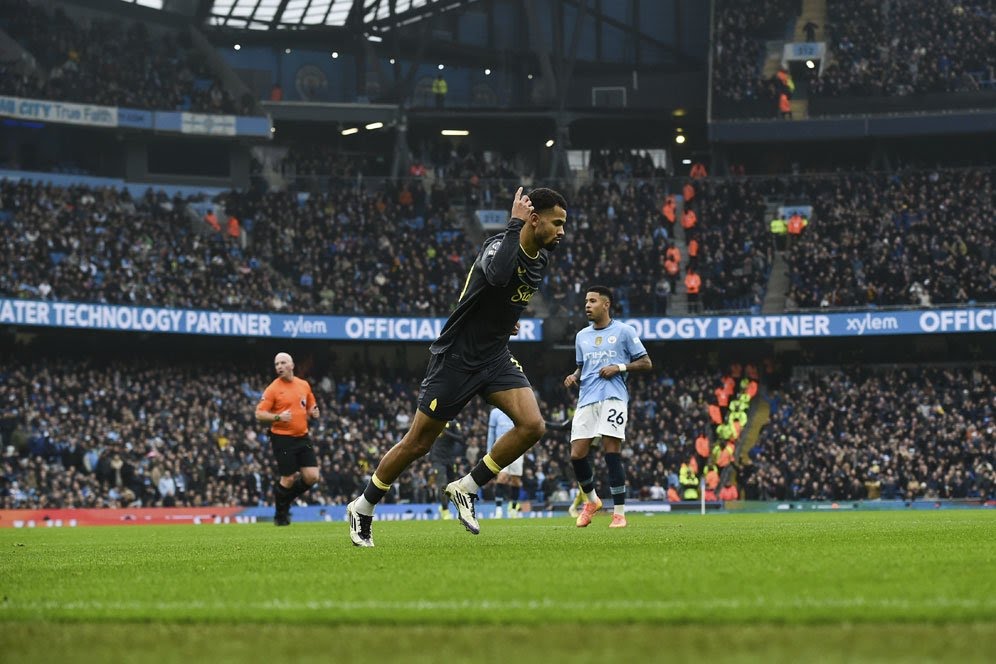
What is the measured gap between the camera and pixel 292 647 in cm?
534

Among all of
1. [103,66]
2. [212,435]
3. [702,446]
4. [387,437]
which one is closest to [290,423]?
[212,435]

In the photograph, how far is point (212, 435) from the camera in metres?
41.0

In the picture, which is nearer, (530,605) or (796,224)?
(530,605)

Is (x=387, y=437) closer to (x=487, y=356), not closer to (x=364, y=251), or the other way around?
(x=364, y=251)

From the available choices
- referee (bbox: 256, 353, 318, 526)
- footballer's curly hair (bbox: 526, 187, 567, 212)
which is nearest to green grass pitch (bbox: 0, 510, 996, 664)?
footballer's curly hair (bbox: 526, 187, 567, 212)

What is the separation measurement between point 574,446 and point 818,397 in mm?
28769

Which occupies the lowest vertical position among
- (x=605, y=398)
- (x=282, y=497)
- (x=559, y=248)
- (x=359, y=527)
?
(x=282, y=497)

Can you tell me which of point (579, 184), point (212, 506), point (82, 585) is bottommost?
point (212, 506)

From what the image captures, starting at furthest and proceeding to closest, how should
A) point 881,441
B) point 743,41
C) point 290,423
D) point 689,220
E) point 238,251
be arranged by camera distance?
1. point 743,41
2. point 689,220
3. point 238,251
4. point 881,441
5. point 290,423

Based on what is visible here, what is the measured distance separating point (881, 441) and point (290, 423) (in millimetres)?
26452

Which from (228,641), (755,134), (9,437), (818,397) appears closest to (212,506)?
(9,437)

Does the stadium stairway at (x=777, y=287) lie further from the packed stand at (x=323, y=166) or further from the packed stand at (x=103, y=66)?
the packed stand at (x=103, y=66)

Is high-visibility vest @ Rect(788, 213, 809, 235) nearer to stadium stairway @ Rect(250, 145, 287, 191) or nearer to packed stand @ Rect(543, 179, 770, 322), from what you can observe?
packed stand @ Rect(543, 179, 770, 322)

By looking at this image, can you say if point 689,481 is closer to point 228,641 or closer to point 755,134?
point 755,134
